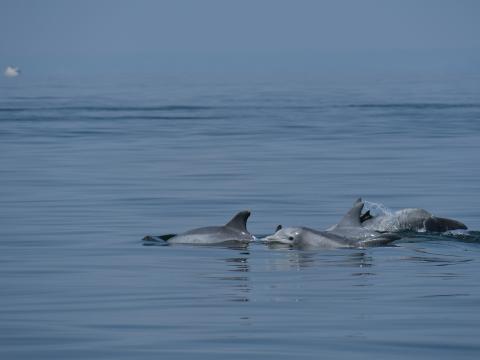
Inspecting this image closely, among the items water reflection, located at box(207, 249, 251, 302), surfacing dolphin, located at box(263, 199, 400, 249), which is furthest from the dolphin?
water reflection, located at box(207, 249, 251, 302)

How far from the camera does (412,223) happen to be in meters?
21.1

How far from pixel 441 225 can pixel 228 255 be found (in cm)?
350

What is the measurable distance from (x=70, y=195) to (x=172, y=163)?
8.82 metres

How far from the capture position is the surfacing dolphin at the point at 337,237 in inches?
761

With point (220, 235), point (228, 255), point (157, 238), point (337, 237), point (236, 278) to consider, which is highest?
point (157, 238)

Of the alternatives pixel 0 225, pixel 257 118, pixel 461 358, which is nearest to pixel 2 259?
pixel 0 225

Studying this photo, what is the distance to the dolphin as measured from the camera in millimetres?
20609

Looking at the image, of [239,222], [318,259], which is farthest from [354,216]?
[318,259]

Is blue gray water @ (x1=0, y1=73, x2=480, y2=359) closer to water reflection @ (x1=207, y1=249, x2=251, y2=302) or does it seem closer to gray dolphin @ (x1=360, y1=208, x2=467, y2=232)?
water reflection @ (x1=207, y1=249, x2=251, y2=302)

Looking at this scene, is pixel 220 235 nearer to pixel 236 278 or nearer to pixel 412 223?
pixel 412 223

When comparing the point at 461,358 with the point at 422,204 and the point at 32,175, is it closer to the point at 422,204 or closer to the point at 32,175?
→ the point at 422,204

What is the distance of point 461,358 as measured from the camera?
11656 millimetres

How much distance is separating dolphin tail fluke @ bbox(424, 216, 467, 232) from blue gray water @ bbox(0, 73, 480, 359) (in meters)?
0.33

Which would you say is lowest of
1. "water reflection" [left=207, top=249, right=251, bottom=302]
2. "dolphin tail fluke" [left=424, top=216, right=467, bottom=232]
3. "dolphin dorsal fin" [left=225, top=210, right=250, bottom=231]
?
"water reflection" [left=207, top=249, right=251, bottom=302]
